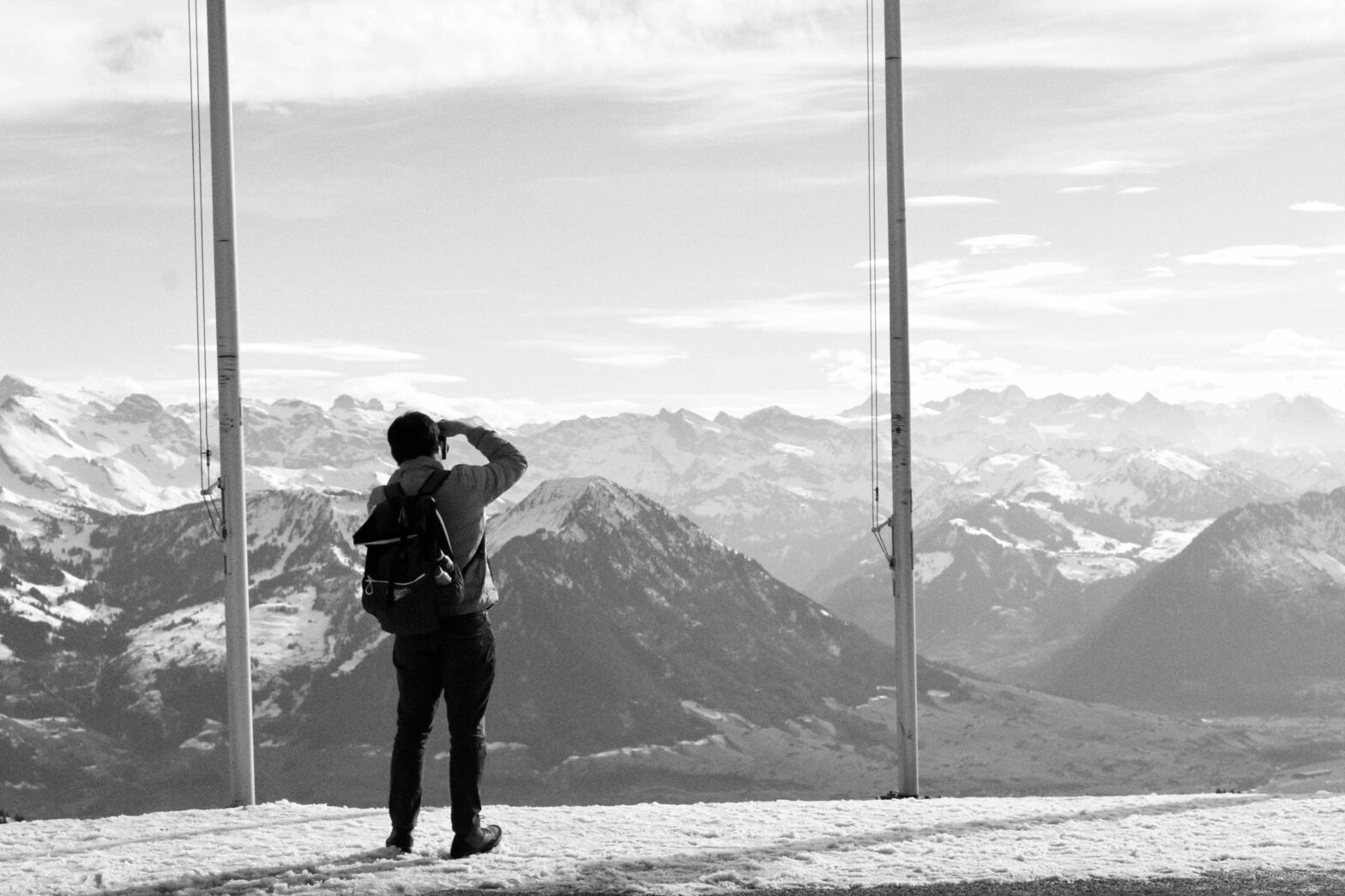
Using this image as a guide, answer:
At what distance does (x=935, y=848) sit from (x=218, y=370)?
9617mm

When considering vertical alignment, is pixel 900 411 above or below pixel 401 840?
above

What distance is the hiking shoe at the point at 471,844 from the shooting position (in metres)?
13.1

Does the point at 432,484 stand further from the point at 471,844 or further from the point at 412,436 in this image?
the point at 471,844

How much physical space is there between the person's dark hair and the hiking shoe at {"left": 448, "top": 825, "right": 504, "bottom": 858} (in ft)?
10.4

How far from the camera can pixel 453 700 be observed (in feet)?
42.0

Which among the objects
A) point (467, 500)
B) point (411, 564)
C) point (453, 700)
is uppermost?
point (467, 500)

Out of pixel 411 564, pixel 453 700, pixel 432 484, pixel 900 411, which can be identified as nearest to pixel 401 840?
pixel 453 700

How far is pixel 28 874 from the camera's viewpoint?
1308cm

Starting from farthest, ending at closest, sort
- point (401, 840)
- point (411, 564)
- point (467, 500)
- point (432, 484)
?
point (401, 840), point (467, 500), point (432, 484), point (411, 564)

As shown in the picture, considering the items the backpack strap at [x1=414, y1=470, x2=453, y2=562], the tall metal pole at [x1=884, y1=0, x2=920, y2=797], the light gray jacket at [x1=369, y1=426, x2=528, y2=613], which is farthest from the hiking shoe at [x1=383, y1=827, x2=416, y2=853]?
the tall metal pole at [x1=884, y1=0, x2=920, y2=797]

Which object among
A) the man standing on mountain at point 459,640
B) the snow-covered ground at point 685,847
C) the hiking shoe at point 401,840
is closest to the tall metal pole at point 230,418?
the snow-covered ground at point 685,847

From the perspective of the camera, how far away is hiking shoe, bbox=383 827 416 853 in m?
13.3

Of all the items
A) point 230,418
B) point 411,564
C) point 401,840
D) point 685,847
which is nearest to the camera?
point 411,564

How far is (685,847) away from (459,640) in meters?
2.87
